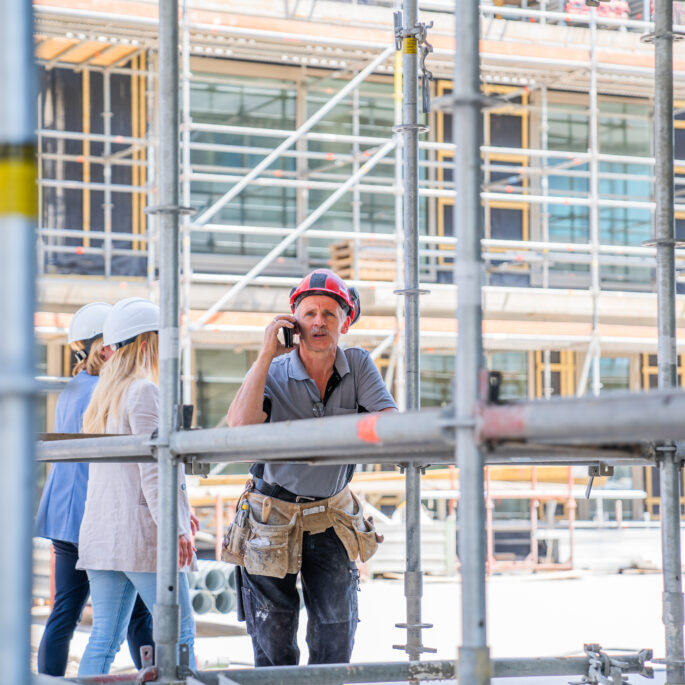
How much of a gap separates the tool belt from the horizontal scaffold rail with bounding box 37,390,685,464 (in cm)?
98

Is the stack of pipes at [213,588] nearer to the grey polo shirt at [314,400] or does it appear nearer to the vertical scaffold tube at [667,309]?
the grey polo shirt at [314,400]

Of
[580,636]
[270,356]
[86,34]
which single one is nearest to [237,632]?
[580,636]

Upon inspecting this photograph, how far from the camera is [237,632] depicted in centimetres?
814

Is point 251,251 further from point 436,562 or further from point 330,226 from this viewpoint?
point 436,562

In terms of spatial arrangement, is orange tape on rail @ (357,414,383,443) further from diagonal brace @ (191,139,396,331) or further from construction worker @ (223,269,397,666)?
diagonal brace @ (191,139,396,331)

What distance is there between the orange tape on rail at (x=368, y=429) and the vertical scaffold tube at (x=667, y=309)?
1614 millimetres

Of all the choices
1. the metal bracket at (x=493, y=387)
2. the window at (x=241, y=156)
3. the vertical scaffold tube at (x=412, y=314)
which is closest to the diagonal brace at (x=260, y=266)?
the window at (x=241, y=156)

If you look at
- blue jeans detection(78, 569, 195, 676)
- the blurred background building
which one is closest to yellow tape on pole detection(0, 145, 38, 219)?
blue jeans detection(78, 569, 195, 676)

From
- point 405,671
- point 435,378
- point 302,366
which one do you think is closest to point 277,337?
point 302,366

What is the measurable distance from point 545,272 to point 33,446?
12.3 m

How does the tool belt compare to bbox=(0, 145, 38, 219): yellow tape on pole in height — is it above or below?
below

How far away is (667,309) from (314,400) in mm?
1165

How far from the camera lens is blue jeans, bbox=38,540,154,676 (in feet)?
14.7

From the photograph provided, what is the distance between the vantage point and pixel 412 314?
4.74 metres
